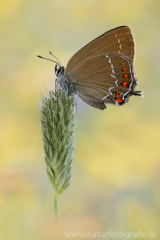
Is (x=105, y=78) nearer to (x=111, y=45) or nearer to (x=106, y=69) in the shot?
(x=106, y=69)

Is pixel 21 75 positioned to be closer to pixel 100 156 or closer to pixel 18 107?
pixel 18 107

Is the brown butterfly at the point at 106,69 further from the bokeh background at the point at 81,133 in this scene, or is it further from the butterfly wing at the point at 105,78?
the bokeh background at the point at 81,133

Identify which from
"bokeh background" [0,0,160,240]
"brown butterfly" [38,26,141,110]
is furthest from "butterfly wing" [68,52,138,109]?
"bokeh background" [0,0,160,240]

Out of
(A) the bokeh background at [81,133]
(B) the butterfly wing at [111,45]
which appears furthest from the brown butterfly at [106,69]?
(A) the bokeh background at [81,133]

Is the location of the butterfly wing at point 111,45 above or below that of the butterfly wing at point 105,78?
above

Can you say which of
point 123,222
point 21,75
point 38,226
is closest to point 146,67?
point 21,75

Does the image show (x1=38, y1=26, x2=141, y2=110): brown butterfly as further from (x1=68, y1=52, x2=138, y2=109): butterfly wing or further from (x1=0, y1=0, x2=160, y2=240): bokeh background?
(x1=0, y1=0, x2=160, y2=240): bokeh background
